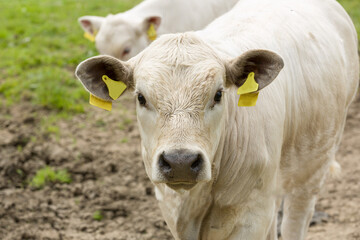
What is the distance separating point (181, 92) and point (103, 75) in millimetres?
515

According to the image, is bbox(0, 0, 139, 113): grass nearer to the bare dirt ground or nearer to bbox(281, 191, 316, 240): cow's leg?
the bare dirt ground

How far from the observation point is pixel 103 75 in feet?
9.05

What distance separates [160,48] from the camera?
2680 millimetres

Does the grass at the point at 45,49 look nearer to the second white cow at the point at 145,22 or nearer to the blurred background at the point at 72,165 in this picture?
the blurred background at the point at 72,165

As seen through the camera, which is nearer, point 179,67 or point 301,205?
point 179,67

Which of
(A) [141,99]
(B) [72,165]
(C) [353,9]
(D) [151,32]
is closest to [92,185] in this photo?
(B) [72,165]

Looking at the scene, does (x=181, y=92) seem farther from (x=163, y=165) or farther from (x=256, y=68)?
(x=256, y=68)

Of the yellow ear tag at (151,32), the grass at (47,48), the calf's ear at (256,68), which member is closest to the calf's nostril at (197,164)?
the calf's ear at (256,68)

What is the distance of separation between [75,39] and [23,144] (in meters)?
3.39

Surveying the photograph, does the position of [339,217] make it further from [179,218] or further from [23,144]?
[23,144]

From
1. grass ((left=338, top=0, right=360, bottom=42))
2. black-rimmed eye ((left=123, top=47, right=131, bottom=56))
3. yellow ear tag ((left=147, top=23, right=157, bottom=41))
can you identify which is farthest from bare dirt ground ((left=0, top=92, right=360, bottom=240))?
grass ((left=338, top=0, right=360, bottom=42))

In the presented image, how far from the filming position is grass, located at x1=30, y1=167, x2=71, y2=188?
5148 millimetres

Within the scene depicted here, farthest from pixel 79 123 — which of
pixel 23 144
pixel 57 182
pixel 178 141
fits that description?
pixel 178 141

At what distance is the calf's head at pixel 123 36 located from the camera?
6664 millimetres
